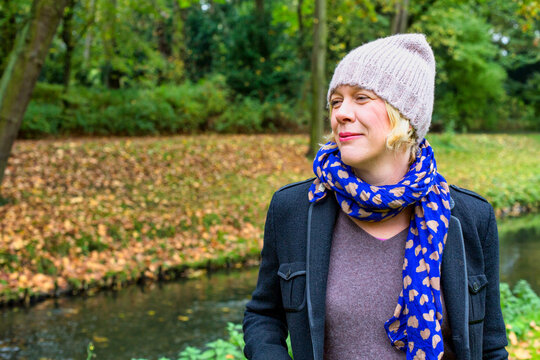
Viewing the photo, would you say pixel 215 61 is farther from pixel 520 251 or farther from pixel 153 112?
pixel 520 251

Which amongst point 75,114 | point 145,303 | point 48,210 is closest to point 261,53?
point 75,114

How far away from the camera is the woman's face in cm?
177

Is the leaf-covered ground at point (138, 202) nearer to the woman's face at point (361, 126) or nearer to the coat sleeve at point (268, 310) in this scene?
the coat sleeve at point (268, 310)

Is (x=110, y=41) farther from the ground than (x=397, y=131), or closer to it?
farther from the ground

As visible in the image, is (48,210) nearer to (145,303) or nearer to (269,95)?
(145,303)

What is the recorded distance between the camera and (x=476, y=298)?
1768mm

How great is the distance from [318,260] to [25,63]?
7028mm

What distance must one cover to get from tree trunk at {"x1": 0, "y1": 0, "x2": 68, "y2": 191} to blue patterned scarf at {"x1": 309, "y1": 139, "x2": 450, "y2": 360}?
6714 mm

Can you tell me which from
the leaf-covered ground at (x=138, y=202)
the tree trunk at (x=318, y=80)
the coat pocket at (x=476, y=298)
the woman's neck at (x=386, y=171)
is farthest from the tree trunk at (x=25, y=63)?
the tree trunk at (x=318, y=80)

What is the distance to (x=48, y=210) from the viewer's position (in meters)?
9.41

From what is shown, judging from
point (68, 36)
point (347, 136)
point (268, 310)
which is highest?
point (68, 36)

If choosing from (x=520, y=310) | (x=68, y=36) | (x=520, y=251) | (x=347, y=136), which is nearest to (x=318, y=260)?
(x=347, y=136)

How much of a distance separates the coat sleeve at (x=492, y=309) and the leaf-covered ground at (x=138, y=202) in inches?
278

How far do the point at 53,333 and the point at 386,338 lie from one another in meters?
5.76
